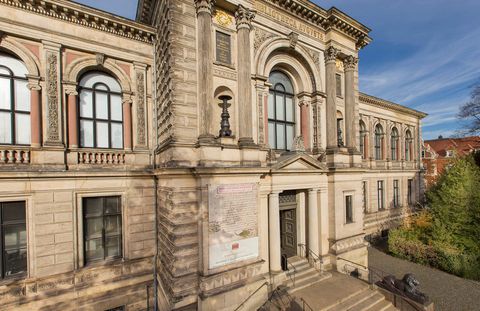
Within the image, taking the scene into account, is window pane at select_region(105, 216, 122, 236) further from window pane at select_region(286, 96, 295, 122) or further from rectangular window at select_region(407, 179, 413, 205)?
rectangular window at select_region(407, 179, 413, 205)

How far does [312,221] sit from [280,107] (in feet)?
19.9

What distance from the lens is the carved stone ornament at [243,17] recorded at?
995 cm

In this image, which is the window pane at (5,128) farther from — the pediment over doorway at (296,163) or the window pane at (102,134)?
the pediment over doorway at (296,163)

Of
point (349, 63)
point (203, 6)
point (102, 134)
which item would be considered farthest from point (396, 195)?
point (102, 134)

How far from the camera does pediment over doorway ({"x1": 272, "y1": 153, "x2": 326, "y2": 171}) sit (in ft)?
34.4

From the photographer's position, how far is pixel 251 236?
9.53m

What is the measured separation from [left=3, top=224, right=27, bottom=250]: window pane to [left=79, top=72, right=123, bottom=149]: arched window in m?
3.60

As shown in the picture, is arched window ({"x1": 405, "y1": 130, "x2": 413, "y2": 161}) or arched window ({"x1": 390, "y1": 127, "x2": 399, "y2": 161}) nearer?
arched window ({"x1": 390, "y1": 127, "x2": 399, "y2": 161})

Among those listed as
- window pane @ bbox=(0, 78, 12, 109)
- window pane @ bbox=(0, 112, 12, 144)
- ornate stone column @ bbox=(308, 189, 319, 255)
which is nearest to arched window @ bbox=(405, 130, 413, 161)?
ornate stone column @ bbox=(308, 189, 319, 255)

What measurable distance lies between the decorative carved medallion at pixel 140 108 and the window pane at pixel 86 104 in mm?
1854

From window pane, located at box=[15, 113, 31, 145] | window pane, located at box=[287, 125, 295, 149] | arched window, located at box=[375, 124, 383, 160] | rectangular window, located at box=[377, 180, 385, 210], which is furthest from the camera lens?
arched window, located at box=[375, 124, 383, 160]

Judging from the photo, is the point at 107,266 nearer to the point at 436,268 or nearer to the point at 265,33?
the point at 265,33

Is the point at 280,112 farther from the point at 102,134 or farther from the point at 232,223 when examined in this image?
the point at 102,134

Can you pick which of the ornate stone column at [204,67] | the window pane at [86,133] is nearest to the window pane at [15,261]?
the window pane at [86,133]
